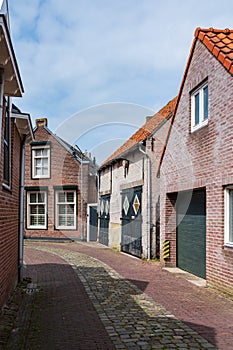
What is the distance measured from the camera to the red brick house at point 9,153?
6246 mm

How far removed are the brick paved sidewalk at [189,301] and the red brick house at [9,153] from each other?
3095 mm

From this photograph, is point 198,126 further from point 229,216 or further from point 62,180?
point 62,180

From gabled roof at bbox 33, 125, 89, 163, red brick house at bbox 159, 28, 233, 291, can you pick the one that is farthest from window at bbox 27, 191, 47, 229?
red brick house at bbox 159, 28, 233, 291

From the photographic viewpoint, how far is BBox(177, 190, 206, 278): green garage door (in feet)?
38.3

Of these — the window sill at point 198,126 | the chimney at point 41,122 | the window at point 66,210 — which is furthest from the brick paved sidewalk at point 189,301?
the chimney at point 41,122

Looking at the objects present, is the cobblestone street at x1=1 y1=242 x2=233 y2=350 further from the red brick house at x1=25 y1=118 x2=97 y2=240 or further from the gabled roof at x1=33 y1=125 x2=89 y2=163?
the gabled roof at x1=33 y1=125 x2=89 y2=163

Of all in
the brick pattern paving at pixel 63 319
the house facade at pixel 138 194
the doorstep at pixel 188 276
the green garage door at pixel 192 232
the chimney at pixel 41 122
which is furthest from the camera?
the chimney at pixel 41 122

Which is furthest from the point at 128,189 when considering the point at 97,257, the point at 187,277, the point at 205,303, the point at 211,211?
the point at 205,303

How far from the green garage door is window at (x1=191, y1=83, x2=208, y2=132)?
1825 millimetres

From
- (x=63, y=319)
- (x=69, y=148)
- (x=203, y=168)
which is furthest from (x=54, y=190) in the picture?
(x=63, y=319)

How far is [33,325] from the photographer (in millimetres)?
6949

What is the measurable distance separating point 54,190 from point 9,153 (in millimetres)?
18011

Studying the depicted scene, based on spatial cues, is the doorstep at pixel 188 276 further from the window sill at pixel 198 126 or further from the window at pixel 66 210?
the window at pixel 66 210

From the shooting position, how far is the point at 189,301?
8.84 meters
